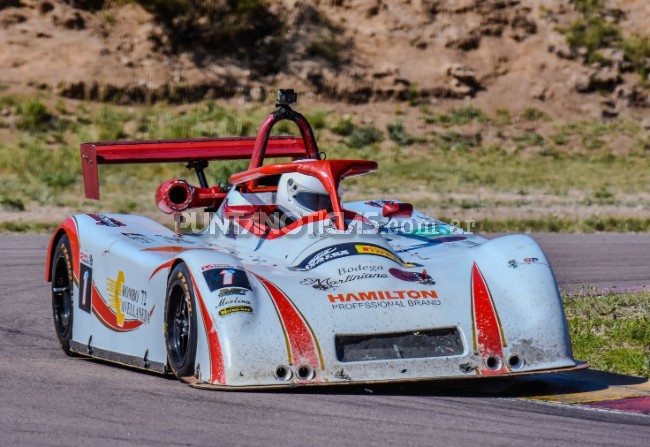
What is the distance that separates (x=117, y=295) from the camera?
27.7ft

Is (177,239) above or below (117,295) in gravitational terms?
above

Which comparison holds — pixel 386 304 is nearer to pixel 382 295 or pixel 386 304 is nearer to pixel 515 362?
pixel 382 295

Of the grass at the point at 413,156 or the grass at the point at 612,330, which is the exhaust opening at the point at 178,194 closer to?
the grass at the point at 612,330

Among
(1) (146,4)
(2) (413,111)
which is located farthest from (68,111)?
(2) (413,111)

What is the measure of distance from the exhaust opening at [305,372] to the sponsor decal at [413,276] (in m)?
1.02

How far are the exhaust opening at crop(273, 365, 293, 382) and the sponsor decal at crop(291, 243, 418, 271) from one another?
3.37 ft

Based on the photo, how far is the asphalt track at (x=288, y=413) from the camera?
592 cm

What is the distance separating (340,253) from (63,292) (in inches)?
111

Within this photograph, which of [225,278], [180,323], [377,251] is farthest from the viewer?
[377,251]

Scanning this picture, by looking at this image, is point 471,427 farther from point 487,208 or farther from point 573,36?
point 573,36

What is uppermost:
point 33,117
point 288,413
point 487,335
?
point 33,117

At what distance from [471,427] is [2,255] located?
9.79 metres

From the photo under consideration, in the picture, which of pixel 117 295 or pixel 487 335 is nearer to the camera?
pixel 487 335

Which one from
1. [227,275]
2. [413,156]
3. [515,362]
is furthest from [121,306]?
[413,156]
